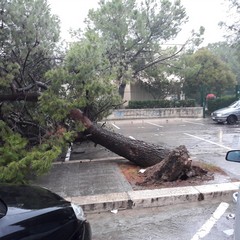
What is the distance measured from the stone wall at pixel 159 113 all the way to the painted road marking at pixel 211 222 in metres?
19.1

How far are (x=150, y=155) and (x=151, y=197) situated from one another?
208 centimetres

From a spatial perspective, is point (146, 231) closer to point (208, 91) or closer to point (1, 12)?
point (1, 12)

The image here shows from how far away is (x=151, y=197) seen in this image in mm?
5188

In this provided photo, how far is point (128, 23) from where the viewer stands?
21.3 metres

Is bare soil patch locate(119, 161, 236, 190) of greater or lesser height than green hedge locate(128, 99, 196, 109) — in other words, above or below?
below

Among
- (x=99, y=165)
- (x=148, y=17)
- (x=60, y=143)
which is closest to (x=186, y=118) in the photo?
(x=148, y=17)

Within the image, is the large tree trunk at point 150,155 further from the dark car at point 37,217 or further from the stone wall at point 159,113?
the stone wall at point 159,113

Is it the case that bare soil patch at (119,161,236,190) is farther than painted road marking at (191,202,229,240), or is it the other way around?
bare soil patch at (119,161,236,190)

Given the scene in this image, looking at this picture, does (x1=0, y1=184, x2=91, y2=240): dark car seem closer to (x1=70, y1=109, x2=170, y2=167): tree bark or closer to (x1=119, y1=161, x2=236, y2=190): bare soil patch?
(x1=119, y1=161, x2=236, y2=190): bare soil patch

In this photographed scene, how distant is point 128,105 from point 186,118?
4911 millimetres

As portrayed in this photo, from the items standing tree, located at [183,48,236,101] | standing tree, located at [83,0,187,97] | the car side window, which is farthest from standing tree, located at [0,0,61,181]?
standing tree, located at [183,48,236,101]

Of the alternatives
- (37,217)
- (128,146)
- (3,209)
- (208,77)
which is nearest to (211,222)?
(37,217)

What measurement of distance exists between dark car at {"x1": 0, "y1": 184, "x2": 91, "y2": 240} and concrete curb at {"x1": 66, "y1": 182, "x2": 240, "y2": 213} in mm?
2257

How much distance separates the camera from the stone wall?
2397cm
